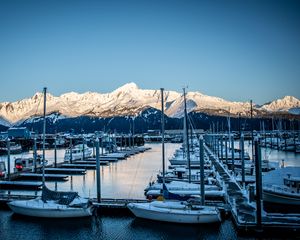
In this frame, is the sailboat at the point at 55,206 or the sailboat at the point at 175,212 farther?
the sailboat at the point at 55,206

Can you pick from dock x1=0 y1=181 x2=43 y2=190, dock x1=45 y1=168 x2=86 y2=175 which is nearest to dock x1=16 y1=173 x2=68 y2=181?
dock x1=45 y1=168 x2=86 y2=175

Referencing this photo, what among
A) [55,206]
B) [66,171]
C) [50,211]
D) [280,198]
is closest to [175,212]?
[55,206]

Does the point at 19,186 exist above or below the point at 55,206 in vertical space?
below

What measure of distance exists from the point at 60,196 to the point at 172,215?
7.84m

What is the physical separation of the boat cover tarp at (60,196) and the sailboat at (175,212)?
12.8 ft

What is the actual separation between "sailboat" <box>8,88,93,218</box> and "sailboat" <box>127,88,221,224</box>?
310 centimetres

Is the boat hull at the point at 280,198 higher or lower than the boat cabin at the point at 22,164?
lower

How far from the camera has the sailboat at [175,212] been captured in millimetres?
20172

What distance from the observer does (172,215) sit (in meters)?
20.6

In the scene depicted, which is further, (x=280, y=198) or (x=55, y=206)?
(x=280, y=198)

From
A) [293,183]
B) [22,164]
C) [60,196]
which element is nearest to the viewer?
[60,196]

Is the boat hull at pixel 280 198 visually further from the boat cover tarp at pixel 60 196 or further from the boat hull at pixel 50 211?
the boat cover tarp at pixel 60 196

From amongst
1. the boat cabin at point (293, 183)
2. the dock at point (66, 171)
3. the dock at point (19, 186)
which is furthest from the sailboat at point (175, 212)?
the dock at point (66, 171)

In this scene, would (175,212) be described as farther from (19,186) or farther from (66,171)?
(66,171)
